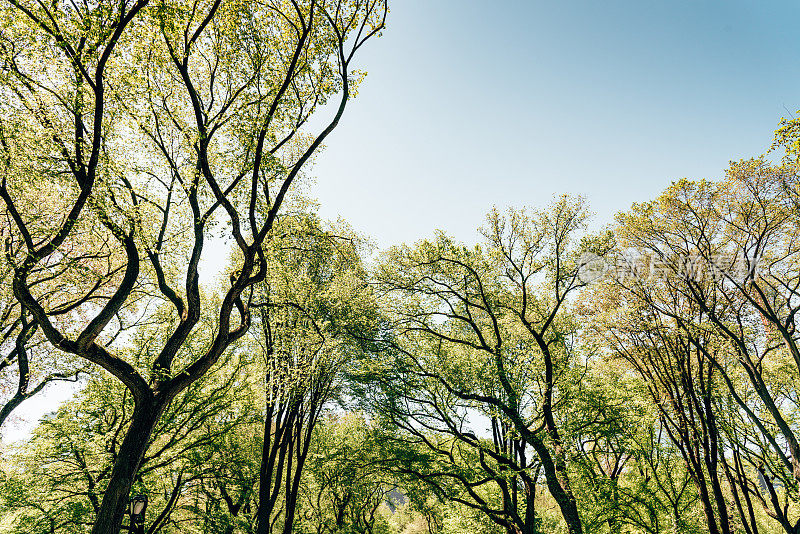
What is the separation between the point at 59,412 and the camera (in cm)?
1327

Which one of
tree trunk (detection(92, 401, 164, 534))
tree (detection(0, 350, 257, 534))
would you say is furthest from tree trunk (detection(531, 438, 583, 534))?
tree trunk (detection(92, 401, 164, 534))

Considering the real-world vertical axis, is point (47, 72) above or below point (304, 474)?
above

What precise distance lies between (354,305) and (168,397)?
722 cm

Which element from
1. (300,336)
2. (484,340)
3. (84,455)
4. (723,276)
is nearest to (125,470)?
(300,336)

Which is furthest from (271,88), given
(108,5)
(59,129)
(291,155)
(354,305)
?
(354,305)

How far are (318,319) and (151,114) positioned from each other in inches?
314

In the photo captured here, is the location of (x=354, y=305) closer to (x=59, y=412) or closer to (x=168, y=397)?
(x=168, y=397)

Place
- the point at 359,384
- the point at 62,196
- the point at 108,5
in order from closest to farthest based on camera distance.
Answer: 1. the point at 108,5
2. the point at 62,196
3. the point at 359,384

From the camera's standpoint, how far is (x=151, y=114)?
9.78 metres

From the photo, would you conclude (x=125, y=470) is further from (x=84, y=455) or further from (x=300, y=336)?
(x=84, y=455)

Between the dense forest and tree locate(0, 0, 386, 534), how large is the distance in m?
0.08

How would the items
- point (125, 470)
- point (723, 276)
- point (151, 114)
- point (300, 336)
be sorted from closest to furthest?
point (125, 470) < point (151, 114) < point (723, 276) < point (300, 336)

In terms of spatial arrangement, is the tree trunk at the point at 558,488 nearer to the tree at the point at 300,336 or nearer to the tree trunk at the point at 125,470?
the tree at the point at 300,336

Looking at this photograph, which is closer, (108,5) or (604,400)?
(108,5)
